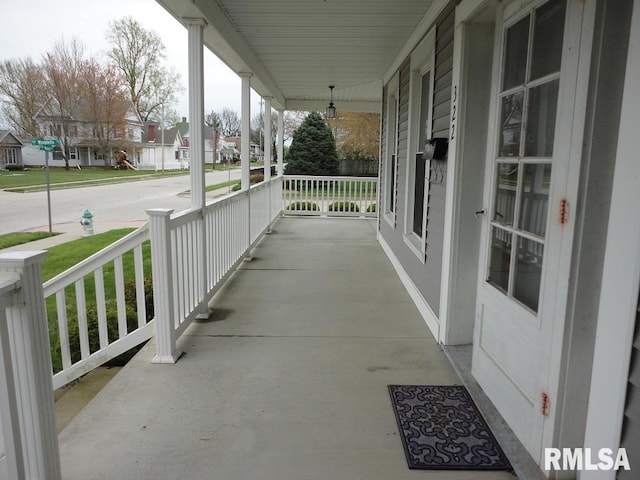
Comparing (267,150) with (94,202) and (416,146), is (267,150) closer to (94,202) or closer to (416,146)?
(94,202)

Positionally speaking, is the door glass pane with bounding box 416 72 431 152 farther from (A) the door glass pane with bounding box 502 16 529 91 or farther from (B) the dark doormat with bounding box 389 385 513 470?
(B) the dark doormat with bounding box 389 385 513 470

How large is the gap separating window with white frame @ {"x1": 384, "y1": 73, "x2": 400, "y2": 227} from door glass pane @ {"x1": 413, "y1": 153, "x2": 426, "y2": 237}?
106cm

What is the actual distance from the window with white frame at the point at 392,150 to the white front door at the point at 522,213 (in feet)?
10.9

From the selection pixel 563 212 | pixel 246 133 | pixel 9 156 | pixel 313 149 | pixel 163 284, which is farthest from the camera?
pixel 313 149

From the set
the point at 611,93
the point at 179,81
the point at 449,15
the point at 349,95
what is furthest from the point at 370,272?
the point at 349,95

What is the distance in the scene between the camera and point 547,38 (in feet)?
6.20

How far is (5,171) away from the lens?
2.83 metres

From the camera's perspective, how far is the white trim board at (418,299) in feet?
11.1

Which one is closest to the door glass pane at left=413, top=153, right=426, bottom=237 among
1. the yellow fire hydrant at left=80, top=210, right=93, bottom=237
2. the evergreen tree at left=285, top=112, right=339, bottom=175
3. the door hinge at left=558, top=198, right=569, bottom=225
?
the door hinge at left=558, top=198, right=569, bottom=225

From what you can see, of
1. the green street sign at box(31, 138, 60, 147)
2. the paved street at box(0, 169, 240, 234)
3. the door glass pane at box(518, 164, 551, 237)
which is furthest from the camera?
the paved street at box(0, 169, 240, 234)

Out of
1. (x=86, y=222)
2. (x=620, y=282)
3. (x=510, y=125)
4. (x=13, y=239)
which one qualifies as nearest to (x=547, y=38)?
Result: (x=510, y=125)

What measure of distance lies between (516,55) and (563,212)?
93 centimetres

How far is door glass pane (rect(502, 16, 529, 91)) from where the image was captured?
209 cm

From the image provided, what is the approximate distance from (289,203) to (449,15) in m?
7.61
